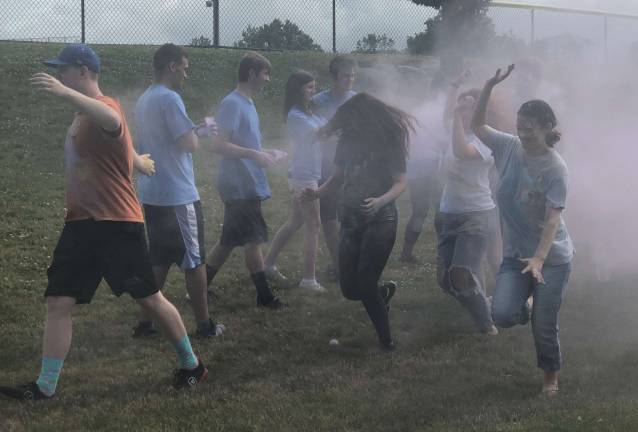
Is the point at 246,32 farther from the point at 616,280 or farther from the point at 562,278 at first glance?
the point at 562,278

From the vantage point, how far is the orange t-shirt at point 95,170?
3725 millimetres

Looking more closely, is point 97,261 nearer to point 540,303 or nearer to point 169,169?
point 169,169

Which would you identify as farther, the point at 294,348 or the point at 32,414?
the point at 294,348

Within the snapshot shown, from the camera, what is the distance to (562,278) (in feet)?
13.0

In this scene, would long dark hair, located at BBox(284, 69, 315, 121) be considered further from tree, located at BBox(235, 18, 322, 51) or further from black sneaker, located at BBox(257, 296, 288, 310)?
tree, located at BBox(235, 18, 322, 51)

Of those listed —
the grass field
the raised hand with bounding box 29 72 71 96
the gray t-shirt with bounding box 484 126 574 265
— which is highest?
the raised hand with bounding box 29 72 71 96

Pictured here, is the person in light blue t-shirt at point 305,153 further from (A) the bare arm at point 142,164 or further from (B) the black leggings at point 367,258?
(A) the bare arm at point 142,164

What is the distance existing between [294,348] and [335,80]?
8.14 feet

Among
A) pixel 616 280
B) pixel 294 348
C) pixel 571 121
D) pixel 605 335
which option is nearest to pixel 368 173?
pixel 294 348

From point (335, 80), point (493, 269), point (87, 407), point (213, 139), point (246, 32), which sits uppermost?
point (246, 32)

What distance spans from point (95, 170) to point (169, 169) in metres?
0.84

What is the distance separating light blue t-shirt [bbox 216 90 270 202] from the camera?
5277 mm

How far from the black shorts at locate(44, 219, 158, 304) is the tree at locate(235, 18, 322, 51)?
14.3m

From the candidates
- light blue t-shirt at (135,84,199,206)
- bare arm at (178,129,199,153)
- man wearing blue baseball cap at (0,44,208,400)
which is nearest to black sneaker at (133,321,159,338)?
light blue t-shirt at (135,84,199,206)
